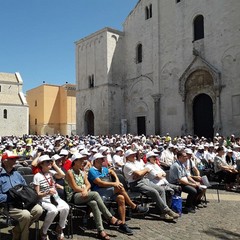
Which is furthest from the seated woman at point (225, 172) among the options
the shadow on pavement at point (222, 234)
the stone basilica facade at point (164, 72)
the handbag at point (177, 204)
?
the stone basilica facade at point (164, 72)

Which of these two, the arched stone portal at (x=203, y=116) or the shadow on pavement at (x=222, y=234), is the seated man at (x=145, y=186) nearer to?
the shadow on pavement at (x=222, y=234)

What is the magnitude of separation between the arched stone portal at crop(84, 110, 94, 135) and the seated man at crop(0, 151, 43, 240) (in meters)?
28.0

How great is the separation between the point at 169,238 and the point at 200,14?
72.9 ft

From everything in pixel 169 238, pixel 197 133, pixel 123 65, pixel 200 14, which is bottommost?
pixel 169 238

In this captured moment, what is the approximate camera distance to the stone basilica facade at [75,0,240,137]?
22109mm

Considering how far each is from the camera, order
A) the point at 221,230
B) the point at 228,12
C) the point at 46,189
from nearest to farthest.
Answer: the point at 46,189, the point at 221,230, the point at 228,12

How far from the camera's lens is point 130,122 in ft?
99.2

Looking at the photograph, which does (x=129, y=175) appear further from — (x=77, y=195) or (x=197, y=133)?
(x=197, y=133)

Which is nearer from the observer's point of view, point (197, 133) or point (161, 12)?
point (197, 133)

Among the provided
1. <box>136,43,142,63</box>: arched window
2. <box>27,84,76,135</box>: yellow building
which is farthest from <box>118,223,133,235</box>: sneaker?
<box>27,84,76,135</box>: yellow building

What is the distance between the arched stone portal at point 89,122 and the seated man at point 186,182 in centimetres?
2621

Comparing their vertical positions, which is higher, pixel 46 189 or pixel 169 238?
pixel 46 189

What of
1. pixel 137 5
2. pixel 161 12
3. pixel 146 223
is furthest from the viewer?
pixel 137 5

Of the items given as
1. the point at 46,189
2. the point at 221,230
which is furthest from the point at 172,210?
the point at 46,189
